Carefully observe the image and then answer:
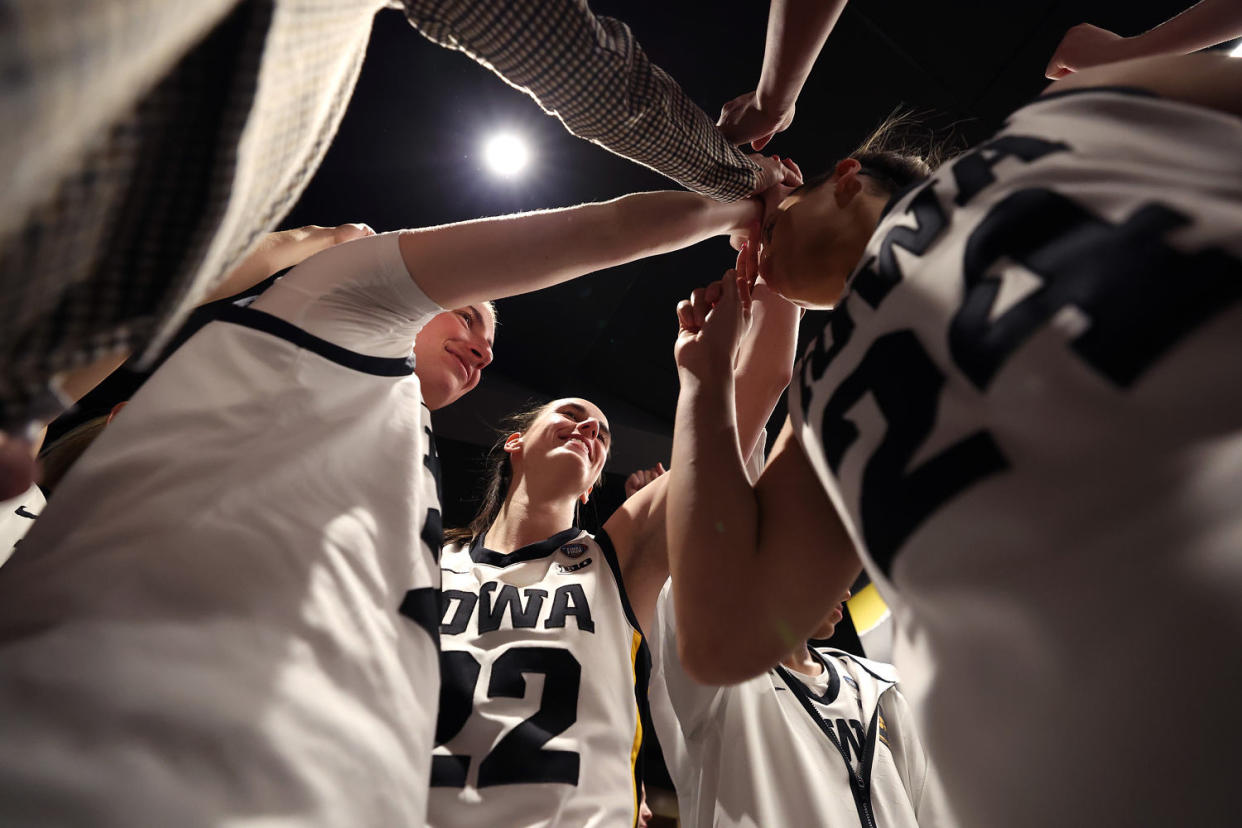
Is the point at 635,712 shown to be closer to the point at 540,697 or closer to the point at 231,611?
the point at 540,697

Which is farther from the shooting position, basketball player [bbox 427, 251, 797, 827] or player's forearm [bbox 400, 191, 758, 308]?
basketball player [bbox 427, 251, 797, 827]

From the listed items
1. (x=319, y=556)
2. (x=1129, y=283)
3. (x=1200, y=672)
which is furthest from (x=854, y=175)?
(x=319, y=556)

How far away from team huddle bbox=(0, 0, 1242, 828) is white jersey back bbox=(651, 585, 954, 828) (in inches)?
19.7

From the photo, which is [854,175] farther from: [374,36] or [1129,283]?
[374,36]

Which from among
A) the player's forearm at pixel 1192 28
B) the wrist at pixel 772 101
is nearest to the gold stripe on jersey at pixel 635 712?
the wrist at pixel 772 101

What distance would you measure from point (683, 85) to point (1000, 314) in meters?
2.04

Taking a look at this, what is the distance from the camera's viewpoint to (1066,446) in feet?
1.24

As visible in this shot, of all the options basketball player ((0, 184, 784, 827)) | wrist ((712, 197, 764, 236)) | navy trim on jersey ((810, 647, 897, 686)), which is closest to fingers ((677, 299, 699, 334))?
wrist ((712, 197, 764, 236))

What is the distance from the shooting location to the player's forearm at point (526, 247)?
732 millimetres

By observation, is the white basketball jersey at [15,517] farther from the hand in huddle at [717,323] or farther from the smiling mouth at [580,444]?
the hand in huddle at [717,323]

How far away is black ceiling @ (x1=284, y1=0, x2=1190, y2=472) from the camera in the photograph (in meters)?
1.83

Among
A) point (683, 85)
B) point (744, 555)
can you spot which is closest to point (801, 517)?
point (744, 555)

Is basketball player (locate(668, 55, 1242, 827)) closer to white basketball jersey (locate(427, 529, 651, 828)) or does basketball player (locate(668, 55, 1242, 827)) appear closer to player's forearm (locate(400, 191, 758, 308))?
player's forearm (locate(400, 191, 758, 308))

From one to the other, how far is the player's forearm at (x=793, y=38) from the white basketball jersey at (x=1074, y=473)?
2.18ft
